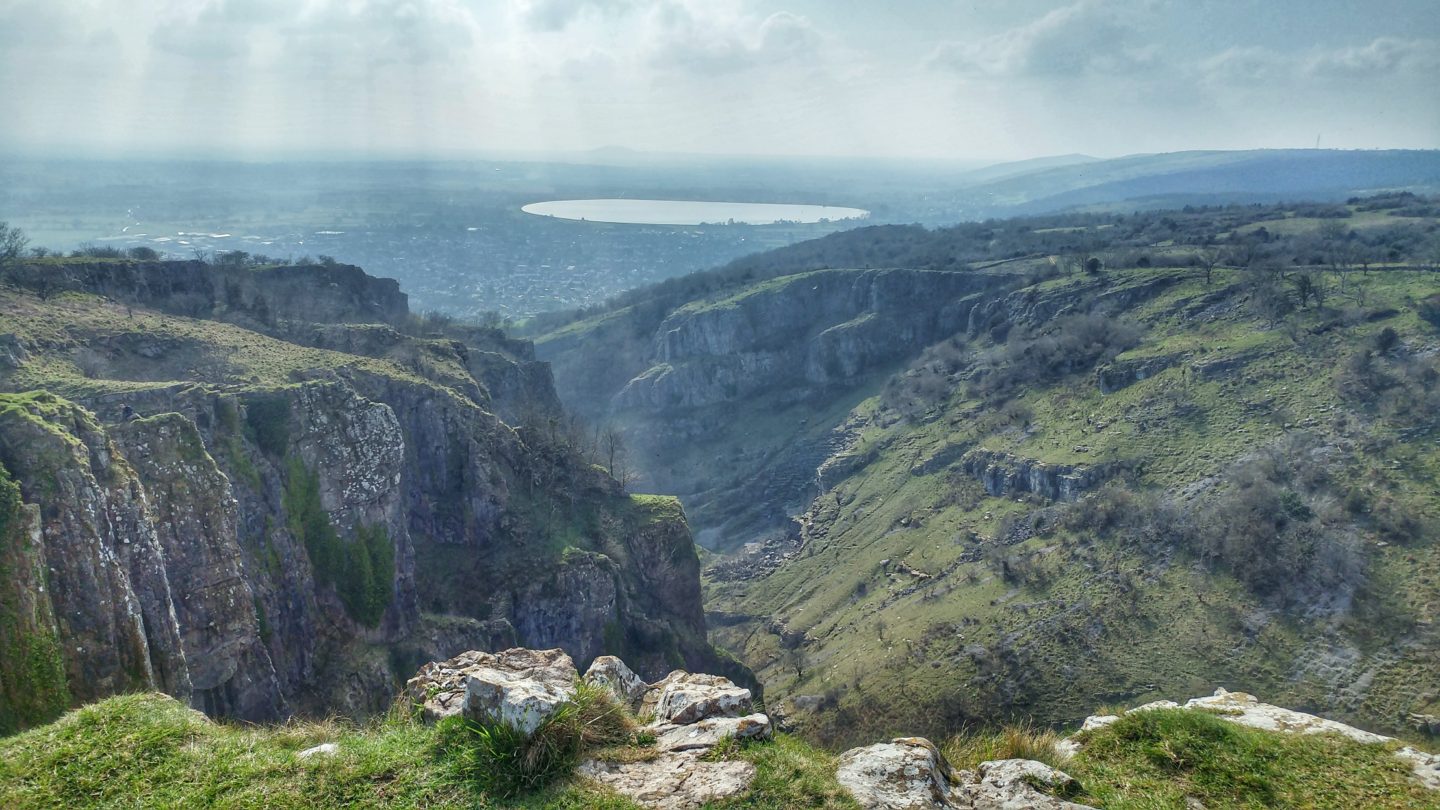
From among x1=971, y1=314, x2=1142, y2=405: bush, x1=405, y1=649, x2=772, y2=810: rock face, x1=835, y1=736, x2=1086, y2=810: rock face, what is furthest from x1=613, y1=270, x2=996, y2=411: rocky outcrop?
x1=835, y1=736, x2=1086, y2=810: rock face

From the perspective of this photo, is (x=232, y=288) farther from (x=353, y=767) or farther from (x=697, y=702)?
(x=697, y=702)

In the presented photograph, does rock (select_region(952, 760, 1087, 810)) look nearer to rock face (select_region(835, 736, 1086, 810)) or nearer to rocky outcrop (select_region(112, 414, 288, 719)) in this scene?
rock face (select_region(835, 736, 1086, 810))

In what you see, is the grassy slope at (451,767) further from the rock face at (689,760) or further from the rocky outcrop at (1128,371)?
the rocky outcrop at (1128,371)

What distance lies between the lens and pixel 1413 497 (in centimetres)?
5162

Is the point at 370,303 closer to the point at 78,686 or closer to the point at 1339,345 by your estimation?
the point at 78,686

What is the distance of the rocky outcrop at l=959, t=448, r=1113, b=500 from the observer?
232ft

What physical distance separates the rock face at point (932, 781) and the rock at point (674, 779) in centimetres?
163

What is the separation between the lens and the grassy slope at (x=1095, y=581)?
47.5 m

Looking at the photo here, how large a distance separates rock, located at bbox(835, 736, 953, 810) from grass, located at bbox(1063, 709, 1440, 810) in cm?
211

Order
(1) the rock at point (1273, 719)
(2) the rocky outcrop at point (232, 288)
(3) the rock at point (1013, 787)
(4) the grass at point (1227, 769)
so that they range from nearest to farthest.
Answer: (3) the rock at point (1013, 787) → (4) the grass at point (1227, 769) → (1) the rock at point (1273, 719) → (2) the rocky outcrop at point (232, 288)

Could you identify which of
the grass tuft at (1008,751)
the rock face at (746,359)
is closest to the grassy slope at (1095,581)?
the rock face at (746,359)

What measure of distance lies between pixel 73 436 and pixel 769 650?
185ft

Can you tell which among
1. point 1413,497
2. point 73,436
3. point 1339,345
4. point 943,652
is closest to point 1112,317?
point 1339,345

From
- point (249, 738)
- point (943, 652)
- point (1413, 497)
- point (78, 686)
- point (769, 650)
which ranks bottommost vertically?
point (769, 650)
